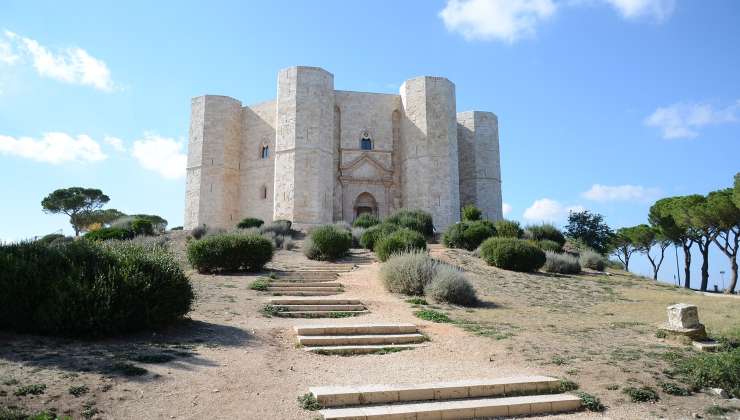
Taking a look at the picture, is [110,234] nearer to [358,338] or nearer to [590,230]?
[358,338]

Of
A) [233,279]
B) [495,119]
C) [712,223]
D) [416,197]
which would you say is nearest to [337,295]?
[233,279]

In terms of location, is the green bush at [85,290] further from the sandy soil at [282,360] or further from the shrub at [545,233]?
the shrub at [545,233]

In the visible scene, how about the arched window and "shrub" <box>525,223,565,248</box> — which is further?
the arched window

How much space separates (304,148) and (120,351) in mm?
22270

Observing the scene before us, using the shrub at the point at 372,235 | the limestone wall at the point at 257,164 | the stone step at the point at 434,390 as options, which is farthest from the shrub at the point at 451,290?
the limestone wall at the point at 257,164

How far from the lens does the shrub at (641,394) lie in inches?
190

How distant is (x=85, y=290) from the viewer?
588 centimetres

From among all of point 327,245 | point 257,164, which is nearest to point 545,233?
point 327,245

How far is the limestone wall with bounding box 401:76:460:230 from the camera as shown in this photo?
92.2ft

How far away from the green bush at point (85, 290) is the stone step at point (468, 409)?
3.33m

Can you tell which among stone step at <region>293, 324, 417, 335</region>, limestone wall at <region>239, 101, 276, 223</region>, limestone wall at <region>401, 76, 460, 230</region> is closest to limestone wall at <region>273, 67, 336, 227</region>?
limestone wall at <region>239, 101, 276, 223</region>

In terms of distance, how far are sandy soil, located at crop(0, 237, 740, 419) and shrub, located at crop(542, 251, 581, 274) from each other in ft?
18.5

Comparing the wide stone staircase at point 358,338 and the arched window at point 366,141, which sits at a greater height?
the arched window at point 366,141

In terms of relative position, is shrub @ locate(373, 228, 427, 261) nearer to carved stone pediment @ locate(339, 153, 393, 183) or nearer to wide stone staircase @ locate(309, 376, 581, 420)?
wide stone staircase @ locate(309, 376, 581, 420)
